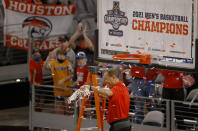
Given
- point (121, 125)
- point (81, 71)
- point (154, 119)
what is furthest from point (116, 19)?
point (81, 71)

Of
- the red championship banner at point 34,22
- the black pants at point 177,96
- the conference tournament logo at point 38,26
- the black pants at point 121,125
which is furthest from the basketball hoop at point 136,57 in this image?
the conference tournament logo at point 38,26

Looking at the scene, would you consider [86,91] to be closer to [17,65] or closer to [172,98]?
[172,98]

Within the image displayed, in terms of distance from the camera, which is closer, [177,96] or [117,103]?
[117,103]

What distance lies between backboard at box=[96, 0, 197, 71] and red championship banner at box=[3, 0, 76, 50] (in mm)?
5063

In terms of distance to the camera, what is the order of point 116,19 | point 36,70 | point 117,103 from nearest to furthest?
point 117,103, point 116,19, point 36,70

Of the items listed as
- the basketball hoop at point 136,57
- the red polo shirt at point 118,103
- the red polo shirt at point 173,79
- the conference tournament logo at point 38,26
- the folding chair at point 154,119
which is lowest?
the folding chair at point 154,119

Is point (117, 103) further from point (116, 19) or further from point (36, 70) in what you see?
point (36, 70)

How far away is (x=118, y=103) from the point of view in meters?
8.12

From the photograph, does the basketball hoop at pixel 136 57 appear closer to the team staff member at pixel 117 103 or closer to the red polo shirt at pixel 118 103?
the team staff member at pixel 117 103

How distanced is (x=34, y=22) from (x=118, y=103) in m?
6.72

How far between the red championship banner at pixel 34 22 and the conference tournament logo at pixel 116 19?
5.08 m

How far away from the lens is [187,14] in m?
7.71

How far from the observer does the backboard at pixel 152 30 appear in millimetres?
7785

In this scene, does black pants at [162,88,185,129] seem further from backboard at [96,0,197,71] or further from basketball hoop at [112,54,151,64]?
basketball hoop at [112,54,151,64]
